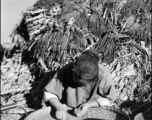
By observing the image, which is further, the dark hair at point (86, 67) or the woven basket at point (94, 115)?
the woven basket at point (94, 115)

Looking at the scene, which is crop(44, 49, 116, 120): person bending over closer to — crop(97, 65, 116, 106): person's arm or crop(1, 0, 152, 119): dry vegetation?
crop(97, 65, 116, 106): person's arm

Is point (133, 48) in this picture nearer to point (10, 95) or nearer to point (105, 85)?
point (105, 85)

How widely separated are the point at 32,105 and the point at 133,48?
4.16ft

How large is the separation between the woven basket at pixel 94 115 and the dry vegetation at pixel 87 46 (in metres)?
0.69

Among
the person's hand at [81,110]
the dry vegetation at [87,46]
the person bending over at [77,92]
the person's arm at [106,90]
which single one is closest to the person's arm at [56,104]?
the person bending over at [77,92]

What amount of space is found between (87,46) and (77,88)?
0.70m

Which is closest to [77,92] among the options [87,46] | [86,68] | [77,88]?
[77,88]

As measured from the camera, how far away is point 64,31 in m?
2.83

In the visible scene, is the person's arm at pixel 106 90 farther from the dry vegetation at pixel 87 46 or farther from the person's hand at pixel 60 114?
the dry vegetation at pixel 87 46

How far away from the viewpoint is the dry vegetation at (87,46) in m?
2.80

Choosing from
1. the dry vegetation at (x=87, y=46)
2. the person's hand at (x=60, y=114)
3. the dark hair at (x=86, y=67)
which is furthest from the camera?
the dry vegetation at (x=87, y=46)

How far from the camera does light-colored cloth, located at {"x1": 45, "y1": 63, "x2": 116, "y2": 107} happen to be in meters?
2.23

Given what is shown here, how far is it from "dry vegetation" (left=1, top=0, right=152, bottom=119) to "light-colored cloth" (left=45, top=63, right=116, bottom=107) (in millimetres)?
502

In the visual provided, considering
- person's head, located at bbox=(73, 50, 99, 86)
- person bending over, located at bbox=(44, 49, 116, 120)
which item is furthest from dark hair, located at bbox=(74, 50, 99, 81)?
person bending over, located at bbox=(44, 49, 116, 120)
